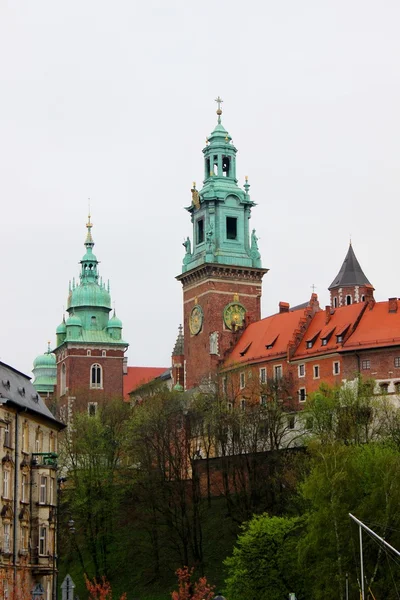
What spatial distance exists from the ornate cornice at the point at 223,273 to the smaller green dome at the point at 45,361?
40346 millimetres

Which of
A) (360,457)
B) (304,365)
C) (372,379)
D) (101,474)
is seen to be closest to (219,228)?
(304,365)

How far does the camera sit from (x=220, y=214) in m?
127

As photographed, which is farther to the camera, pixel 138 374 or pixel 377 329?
pixel 138 374

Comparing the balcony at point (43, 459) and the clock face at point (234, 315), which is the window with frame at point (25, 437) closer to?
the balcony at point (43, 459)

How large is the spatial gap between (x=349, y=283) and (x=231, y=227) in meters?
→ 29.6

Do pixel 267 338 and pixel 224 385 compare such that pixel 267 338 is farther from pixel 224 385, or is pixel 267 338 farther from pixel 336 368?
pixel 336 368

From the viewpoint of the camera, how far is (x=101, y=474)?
9356cm

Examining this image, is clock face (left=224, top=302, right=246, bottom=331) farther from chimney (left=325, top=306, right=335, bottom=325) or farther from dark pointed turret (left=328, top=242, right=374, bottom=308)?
dark pointed turret (left=328, top=242, right=374, bottom=308)

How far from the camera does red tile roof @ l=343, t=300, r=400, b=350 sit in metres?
103

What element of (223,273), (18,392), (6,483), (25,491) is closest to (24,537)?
(25,491)

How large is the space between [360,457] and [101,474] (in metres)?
29.1

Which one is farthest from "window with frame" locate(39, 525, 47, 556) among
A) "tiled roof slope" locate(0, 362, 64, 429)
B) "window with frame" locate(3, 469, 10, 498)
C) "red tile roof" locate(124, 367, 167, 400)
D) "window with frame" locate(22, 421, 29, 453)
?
"red tile roof" locate(124, 367, 167, 400)

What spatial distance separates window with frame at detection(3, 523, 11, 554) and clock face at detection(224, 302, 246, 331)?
207ft

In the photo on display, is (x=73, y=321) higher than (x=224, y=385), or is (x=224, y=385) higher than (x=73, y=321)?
(x=73, y=321)
